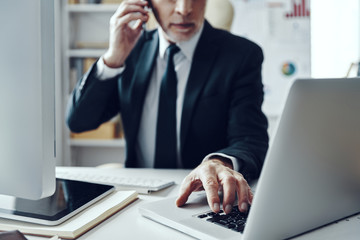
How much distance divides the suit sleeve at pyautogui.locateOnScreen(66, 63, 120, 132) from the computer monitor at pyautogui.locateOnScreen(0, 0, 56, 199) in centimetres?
80

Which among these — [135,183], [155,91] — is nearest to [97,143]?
[155,91]

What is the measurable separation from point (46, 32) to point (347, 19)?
8.35ft

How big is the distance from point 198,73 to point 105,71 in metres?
0.31

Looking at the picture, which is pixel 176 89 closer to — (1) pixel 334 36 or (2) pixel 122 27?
(2) pixel 122 27

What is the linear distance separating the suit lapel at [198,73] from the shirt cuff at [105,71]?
241 mm

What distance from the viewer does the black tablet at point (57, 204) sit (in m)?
0.62

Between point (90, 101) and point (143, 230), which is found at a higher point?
point (90, 101)

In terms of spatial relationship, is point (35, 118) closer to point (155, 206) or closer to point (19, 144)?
point (19, 144)

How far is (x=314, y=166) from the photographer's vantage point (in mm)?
536

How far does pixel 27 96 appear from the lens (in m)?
0.55

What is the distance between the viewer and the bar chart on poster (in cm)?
298

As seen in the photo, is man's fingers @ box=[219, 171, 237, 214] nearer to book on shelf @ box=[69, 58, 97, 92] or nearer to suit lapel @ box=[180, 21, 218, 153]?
suit lapel @ box=[180, 21, 218, 153]

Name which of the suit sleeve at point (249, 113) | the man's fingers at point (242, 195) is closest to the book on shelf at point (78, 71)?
the suit sleeve at point (249, 113)

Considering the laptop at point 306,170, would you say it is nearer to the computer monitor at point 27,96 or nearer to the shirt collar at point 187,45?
the computer monitor at point 27,96
